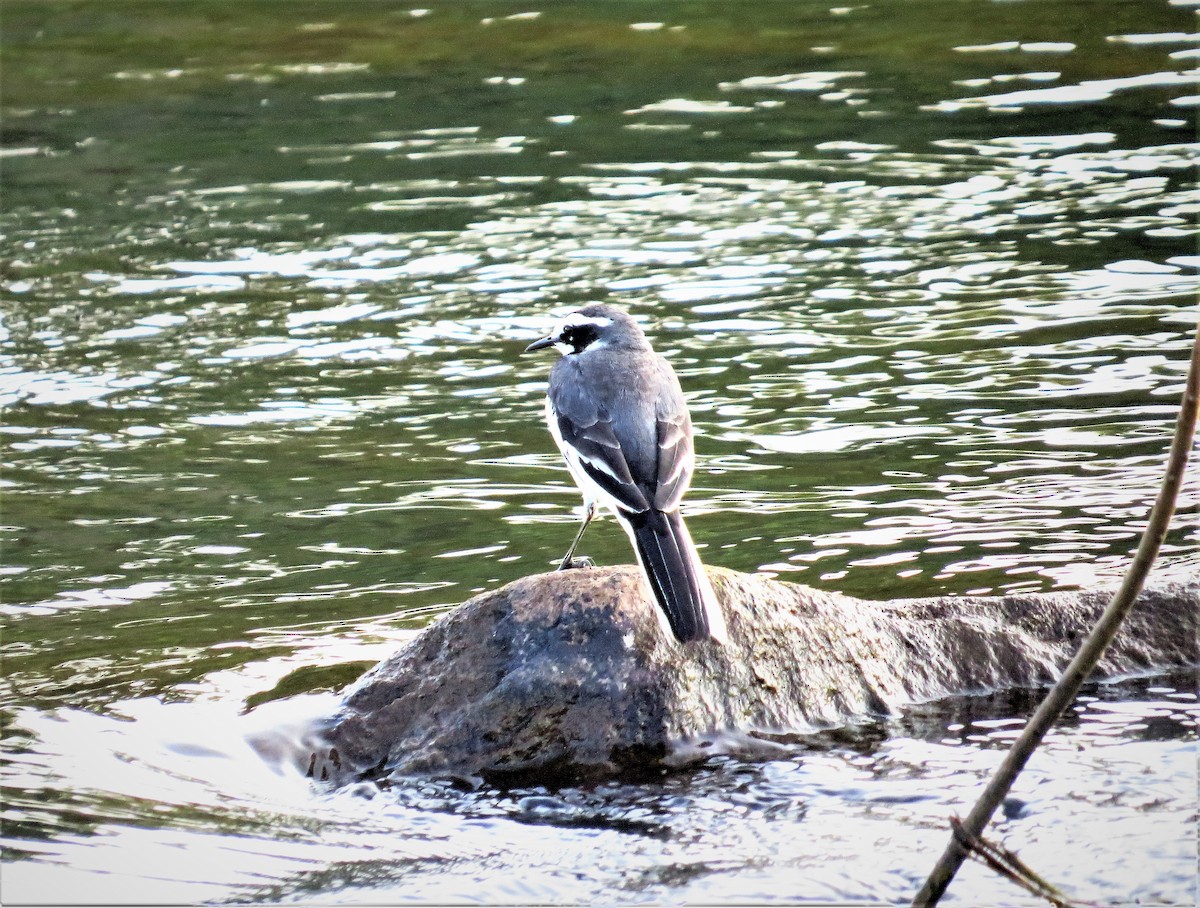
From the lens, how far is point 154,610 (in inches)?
366

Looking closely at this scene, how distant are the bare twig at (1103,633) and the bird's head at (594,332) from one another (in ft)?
13.1

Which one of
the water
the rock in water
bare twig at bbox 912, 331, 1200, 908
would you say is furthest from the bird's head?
bare twig at bbox 912, 331, 1200, 908

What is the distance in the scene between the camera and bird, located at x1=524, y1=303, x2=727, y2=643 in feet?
21.8

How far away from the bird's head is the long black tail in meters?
1.40

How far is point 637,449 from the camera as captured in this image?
717 centimetres

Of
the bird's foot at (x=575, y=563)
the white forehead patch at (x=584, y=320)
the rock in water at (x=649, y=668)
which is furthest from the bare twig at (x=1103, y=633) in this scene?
the white forehead patch at (x=584, y=320)

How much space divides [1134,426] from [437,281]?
640 cm

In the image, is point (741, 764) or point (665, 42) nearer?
point (741, 764)

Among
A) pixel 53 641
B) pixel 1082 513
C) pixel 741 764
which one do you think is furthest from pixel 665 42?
pixel 741 764

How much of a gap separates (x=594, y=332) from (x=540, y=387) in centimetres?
450

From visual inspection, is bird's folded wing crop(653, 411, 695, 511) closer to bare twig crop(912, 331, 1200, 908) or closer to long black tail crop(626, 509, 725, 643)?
long black tail crop(626, 509, 725, 643)

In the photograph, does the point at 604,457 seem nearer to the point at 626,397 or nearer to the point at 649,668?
A: the point at 626,397

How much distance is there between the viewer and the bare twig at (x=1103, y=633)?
4.05m

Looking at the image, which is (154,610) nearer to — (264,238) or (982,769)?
(982,769)
